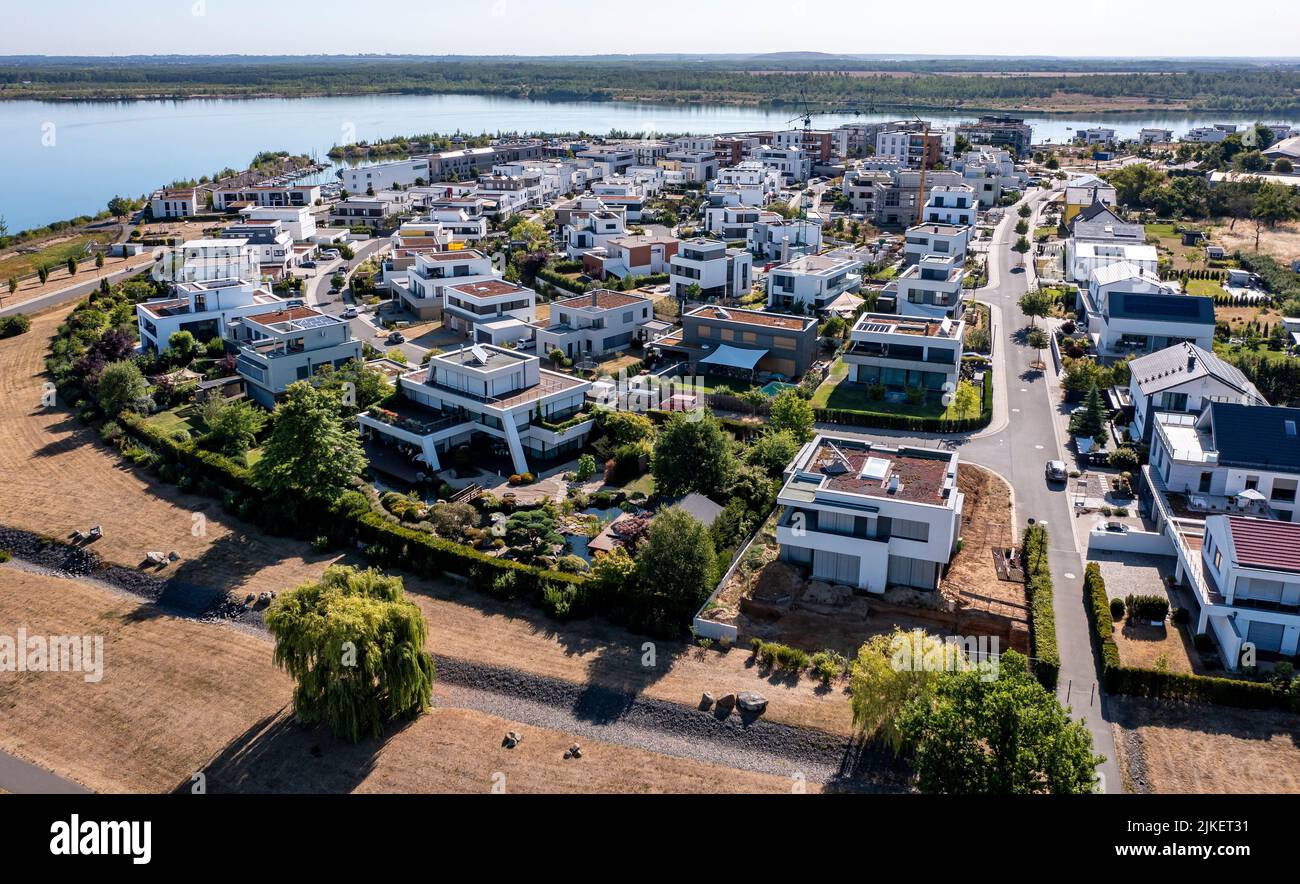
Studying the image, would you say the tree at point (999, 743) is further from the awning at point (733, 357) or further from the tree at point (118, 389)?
the tree at point (118, 389)

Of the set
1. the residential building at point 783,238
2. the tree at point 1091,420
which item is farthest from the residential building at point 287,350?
the residential building at point 783,238

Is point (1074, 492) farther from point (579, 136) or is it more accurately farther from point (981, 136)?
point (579, 136)

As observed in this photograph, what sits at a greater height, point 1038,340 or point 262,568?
point 1038,340

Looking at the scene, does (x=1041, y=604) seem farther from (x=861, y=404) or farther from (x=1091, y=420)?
(x=861, y=404)

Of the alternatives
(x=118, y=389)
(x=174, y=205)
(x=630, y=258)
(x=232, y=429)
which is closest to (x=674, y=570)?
(x=232, y=429)

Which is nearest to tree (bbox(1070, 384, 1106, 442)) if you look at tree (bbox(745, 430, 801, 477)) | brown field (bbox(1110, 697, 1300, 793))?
tree (bbox(745, 430, 801, 477))

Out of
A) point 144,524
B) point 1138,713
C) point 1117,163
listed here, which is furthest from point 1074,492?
point 1117,163
